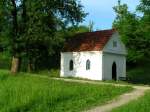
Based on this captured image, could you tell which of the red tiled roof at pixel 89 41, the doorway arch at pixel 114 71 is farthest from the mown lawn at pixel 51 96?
the doorway arch at pixel 114 71

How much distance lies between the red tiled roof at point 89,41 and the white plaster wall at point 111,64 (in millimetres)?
1256

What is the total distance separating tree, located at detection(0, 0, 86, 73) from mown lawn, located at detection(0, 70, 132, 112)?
11602 mm

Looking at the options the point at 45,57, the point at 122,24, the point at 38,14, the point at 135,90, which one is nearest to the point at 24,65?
the point at 45,57

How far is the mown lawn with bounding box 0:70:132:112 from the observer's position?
2175cm

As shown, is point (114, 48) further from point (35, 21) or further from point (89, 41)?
point (35, 21)

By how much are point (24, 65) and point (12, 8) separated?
620 inches

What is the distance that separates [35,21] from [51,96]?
58.6 ft

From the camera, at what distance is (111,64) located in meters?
43.8

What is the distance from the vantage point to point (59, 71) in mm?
47812

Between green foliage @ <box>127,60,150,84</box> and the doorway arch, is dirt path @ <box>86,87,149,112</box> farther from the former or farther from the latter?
green foliage @ <box>127,60,150,84</box>

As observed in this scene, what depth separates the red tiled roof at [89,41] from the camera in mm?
43125

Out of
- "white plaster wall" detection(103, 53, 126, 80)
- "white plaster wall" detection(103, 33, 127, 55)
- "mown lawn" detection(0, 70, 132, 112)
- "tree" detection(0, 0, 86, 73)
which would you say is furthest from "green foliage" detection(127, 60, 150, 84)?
"mown lawn" detection(0, 70, 132, 112)

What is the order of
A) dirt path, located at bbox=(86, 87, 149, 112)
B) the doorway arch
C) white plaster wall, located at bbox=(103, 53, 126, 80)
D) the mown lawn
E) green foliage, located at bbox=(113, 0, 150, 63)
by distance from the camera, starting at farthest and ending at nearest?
green foliage, located at bbox=(113, 0, 150, 63), the doorway arch, white plaster wall, located at bbox=(103, 53, 126, 80), the mown lawn, dirt path, located at bbox=(86, 87, 149, 112)

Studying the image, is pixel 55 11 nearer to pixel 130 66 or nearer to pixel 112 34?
pixel 112 34
